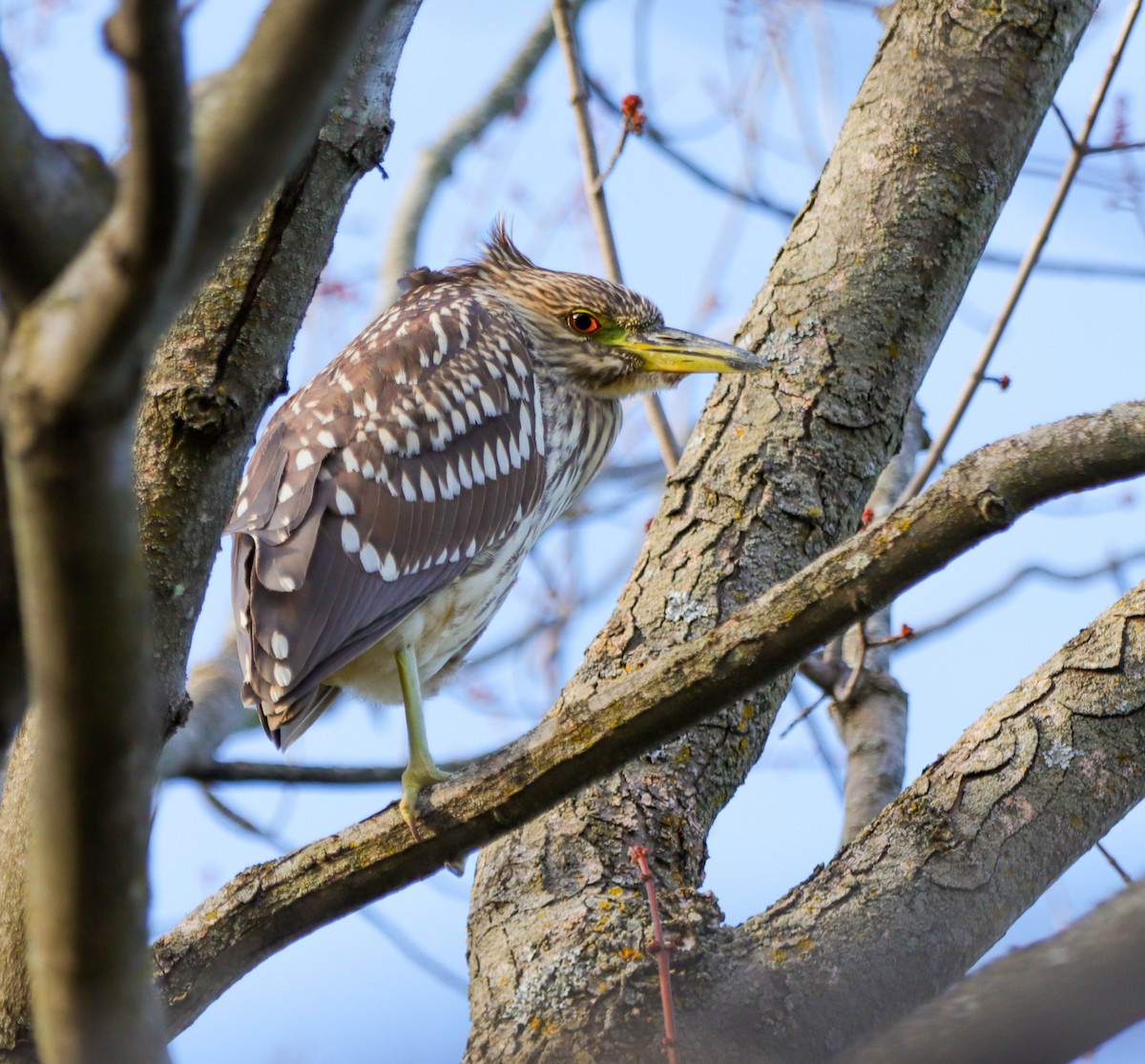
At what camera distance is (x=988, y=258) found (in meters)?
5.54

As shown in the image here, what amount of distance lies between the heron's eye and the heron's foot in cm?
213

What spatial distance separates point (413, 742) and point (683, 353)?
190 centimetres

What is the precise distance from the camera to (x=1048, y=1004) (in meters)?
1.44

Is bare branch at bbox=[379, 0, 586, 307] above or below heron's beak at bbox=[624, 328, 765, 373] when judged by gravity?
above

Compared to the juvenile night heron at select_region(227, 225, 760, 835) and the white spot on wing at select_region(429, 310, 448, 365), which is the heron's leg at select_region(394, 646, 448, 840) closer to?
the juvenile night heron at select_region(227, 225, 760, 835)

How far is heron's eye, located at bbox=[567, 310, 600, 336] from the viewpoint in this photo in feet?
17.2

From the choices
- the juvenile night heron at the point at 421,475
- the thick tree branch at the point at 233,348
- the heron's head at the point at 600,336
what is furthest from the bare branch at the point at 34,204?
the heron's head at the point at 600,336

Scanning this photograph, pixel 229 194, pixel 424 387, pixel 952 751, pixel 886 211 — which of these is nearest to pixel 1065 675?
pixel 952 751

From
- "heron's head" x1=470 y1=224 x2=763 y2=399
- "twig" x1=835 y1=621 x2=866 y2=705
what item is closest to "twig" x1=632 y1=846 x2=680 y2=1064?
"twig" x1=835 y1=621 x2=866 y2=705

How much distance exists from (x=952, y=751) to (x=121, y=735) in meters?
2.35

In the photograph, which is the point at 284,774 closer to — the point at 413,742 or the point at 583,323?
the point at 413,742

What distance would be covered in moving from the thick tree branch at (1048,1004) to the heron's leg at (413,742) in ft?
4.51

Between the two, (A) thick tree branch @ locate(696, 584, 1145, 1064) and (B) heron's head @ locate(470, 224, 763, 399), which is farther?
(B) heron's head @ locate(470, 224, 763, 399)

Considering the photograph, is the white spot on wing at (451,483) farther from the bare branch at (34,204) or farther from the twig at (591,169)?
the bare branch at (34,204)
